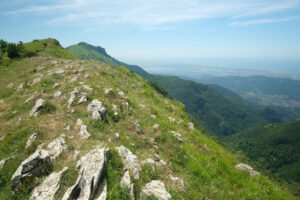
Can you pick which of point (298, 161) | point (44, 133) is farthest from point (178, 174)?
point (298, 161)

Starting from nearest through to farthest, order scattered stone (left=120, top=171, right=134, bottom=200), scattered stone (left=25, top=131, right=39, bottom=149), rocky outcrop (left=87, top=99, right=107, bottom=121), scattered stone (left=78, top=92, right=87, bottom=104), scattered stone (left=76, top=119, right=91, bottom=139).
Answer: scattered stone (left=120, top=171, right=134, bottom=200) → scattered stone (left=25, top=131, right=39, bottom=149) → scattered stone (left=76, top=119, right=91, bottom=139) → rocky outcrop (left=87, top=99, right=107, bottom=121) → scattered stone (left=78, top=92, right=87, bottom=104)

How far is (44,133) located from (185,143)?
32.1 feet

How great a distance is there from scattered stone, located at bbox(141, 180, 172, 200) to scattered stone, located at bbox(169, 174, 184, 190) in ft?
2.87

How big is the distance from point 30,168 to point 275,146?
195 m

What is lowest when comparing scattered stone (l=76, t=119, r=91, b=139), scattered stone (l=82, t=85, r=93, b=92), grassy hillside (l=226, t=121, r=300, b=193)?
grassy hillside (l=226, t=121, r=300, b=193)

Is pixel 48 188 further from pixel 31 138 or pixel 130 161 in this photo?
pixel 31 138

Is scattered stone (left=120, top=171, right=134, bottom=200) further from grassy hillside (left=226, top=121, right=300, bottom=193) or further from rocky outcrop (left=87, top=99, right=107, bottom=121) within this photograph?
grassy hillside (left=226, top=121, right=300, bottom=193)

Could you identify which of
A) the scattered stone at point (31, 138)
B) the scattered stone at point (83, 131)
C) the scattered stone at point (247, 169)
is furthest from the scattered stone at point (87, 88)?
the scattered stone at point (247, 169)

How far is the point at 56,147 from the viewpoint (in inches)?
315

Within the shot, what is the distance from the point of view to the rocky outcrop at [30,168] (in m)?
6.39

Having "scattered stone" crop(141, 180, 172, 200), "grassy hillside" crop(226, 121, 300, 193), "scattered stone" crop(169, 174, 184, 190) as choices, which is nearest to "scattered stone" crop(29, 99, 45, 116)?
"scattered stone" crop(141, 180, 172, 200)

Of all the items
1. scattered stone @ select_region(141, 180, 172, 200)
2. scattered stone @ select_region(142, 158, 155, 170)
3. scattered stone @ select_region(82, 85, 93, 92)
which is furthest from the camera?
scattered stone @ select_region(82, 85, 93, 92)

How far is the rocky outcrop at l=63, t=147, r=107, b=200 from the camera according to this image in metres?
5.68

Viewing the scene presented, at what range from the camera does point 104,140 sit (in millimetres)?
9133
